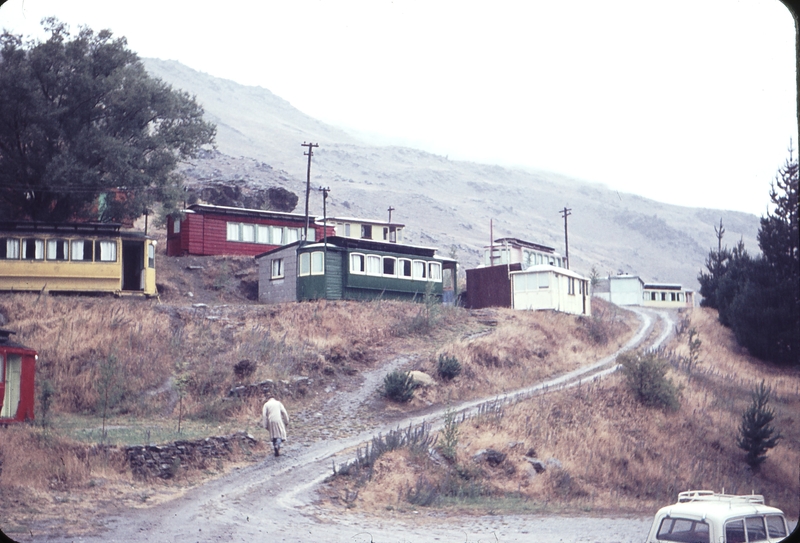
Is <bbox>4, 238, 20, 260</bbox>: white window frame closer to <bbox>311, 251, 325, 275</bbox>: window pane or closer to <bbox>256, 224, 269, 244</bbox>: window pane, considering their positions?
<bbox>311, 251, 325, 275</bbox>: window pane

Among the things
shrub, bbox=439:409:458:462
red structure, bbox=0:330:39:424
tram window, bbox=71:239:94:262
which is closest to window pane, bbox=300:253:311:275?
tram window, bbox=71:239:94:262

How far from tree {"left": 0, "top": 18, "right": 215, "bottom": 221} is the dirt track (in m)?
29.6

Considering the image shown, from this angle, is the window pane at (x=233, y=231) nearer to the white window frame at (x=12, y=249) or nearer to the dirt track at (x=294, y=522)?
the white window frame at (x=12, y=249)

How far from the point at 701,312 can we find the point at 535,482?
40.8 m

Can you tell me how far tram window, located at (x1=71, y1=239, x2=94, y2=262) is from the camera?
39.8 meters

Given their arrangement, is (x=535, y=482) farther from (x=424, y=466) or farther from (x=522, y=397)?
(x=522, y=397)

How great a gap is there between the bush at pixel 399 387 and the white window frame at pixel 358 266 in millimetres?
14496

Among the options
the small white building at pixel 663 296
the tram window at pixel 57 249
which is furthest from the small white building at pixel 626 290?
the tram window at pixel 57 249

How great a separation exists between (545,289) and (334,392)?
22119 mm

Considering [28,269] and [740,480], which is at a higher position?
[28,269]

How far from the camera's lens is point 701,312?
5900 cm

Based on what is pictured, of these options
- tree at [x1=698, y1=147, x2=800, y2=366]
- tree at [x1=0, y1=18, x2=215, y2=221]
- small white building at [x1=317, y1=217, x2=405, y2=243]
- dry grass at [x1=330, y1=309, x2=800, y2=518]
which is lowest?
dry grass at [x1=330, y1=309, x2=800, y2=518]


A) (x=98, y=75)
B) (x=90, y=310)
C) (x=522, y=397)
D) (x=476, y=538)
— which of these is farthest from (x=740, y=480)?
(x=98, y=75)

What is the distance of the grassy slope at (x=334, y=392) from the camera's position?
19.5m
